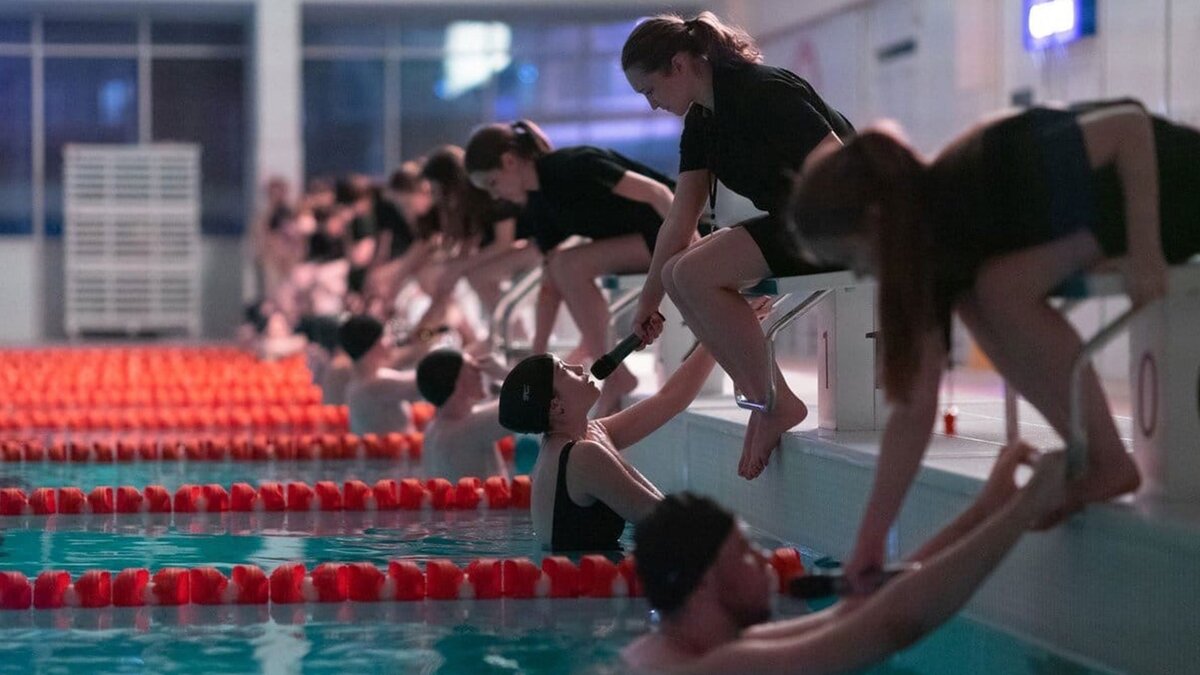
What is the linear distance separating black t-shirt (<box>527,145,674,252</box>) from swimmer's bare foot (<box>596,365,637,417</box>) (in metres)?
0.61

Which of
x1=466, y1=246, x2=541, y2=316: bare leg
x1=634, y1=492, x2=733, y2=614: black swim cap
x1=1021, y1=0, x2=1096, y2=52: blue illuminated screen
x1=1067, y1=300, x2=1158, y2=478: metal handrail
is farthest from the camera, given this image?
x1=1021, y1=0, x2=1096, y2=52: blue illuminated screen

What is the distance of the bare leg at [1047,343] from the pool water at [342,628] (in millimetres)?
420

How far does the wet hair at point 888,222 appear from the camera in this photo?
116 inches

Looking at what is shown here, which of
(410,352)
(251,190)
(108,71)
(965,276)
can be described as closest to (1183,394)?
(965,276)

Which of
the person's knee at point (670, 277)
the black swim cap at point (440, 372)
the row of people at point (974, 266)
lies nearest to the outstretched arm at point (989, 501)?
the row of people at point (974, 266)

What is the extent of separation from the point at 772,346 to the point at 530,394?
0.74 metres

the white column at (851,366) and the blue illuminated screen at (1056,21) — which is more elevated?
the blue illuminated screen at (1056,21)

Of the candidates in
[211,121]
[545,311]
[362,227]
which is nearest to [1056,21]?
[545,311]

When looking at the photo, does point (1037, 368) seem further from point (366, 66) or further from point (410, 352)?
point (366, 66)

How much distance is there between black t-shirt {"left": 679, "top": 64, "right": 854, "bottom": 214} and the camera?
466 cm

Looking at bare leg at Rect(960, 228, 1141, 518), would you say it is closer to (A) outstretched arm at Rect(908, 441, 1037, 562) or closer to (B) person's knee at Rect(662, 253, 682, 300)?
(A) outstretched arm at Rect(908, 441, 1037, 562)

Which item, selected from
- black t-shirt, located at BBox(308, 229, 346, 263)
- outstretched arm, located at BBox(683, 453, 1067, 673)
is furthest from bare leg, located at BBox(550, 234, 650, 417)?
black t-shirt, located at BBox(308, 229, 346, 263)

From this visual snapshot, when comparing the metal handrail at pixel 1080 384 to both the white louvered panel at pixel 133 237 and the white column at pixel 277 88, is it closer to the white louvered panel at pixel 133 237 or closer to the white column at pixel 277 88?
the white column at pixel 277 88

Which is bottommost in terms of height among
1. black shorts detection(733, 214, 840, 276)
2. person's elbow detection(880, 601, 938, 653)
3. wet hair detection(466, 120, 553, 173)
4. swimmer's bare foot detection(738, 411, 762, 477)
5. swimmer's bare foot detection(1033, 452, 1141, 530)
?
person's elbow detection(880, 601, 938, 653)
